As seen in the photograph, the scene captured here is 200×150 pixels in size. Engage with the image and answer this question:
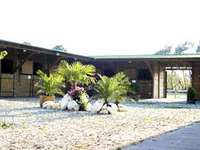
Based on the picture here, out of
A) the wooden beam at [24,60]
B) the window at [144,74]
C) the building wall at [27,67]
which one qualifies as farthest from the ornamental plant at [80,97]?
the window at [144,74]

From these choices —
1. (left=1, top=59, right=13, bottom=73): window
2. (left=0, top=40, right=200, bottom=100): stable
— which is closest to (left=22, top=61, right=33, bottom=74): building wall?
(left=0, top=40, right=200, bottom=100): stable

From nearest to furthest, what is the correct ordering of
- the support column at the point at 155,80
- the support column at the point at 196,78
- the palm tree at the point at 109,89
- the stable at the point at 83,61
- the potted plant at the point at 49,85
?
the palm tree at the point at 109,89, the potted plant at the point at 49,85, the stable at the point at 83,61, the support column at the point at 196,78, the support column at the point at 155,80

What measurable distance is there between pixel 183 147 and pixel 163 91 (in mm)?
18593

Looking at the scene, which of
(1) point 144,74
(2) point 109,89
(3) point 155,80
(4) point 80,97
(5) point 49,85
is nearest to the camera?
(2) point 109,89

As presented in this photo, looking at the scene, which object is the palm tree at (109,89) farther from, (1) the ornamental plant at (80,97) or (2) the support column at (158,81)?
(2) the support column at (158,81)

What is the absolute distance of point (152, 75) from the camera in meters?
20.2

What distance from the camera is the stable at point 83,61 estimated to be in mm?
16984

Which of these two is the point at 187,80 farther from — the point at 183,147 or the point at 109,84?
the point at 183,147

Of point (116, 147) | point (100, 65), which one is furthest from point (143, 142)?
point (100, 65)

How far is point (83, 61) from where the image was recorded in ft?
69.9

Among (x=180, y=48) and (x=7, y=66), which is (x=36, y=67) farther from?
(x=180, y=48)

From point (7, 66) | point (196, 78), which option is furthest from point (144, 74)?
point (7, 66)

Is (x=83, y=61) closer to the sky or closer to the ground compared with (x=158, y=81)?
closer to the sky

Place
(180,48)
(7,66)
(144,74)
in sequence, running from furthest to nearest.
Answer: (180,48) < (144,74) < (7,66)
